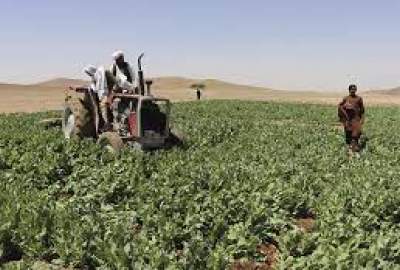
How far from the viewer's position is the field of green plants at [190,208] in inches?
295

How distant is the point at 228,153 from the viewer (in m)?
16.3

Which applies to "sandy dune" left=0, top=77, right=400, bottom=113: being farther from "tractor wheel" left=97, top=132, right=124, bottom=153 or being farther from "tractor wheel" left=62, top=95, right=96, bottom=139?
"tractor wheel" left=97, top=132, right=124, bottom=153

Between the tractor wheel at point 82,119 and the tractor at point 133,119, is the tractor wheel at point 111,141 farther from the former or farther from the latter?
the tractor wheel at point 82,119

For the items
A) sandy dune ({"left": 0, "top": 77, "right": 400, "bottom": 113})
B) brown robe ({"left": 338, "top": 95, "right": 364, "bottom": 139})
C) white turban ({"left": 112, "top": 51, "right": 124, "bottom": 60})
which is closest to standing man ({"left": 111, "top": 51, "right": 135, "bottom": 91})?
white turban ({"left": 112, "top": 51, "right": 124, "bottom": 60})

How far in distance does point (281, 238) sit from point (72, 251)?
2369 mm

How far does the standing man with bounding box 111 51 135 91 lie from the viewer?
1520 centimetres

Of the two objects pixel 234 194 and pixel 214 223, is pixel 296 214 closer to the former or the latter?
pixel 234 194

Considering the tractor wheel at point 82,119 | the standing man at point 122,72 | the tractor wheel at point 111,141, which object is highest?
the standing man at point 122,72

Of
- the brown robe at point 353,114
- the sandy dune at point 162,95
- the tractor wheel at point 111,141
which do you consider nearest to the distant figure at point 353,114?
the brown robe at point 353,114

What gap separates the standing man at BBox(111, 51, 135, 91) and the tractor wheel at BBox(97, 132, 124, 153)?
3.61ft

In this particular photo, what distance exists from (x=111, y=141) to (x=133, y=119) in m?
0.76

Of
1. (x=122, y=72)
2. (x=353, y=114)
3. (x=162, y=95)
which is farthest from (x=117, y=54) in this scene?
(x=162, y=95)

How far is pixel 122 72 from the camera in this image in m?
15.4

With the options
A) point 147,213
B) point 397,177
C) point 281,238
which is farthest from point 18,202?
point 397,177
